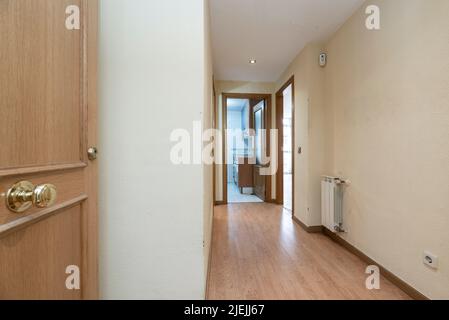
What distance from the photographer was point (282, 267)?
1.94 meters

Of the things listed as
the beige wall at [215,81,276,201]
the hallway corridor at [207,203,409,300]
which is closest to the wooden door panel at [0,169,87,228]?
the hallway corridor at [207,203,409,300]

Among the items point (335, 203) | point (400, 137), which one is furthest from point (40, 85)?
point (335, 203)

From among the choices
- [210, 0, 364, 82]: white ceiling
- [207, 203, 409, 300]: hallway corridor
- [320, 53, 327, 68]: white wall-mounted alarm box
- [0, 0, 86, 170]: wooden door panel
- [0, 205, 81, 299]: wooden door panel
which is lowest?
[207, 203, 409, 300]: hallway corridor

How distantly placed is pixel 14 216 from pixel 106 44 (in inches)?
39.9

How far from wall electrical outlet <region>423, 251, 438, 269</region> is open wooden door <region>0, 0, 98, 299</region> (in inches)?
78.6

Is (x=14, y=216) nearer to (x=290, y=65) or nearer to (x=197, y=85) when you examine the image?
(x=197, y=85)

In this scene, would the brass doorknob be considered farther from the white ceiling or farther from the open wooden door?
the white ceiling

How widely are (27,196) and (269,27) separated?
2683mm

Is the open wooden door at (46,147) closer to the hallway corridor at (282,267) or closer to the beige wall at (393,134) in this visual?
the hallway corridor at (282,267)

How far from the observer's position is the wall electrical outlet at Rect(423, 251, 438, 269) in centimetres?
139

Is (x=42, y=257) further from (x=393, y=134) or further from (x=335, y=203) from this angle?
(x=335, y=203)

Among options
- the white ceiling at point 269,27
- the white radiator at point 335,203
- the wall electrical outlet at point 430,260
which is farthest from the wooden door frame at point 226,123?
the wall electrical outlet at point 430,260

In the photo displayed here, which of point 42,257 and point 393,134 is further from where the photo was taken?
point 393,134

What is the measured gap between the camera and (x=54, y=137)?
2.44 ft
